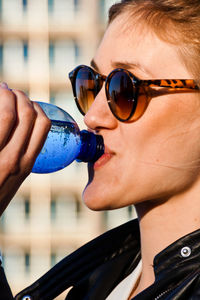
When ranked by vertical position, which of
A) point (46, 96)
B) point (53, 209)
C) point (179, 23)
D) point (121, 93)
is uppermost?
point (179, 23)

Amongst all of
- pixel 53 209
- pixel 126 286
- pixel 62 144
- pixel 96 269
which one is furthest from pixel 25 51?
pixel 126 286

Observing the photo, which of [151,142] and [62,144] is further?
[62,144]

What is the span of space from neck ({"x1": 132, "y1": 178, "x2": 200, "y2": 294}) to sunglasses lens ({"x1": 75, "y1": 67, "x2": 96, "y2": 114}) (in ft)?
1.76

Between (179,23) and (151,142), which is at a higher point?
(179,23)

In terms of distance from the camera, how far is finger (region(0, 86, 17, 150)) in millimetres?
2160

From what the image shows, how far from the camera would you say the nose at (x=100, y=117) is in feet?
9.14

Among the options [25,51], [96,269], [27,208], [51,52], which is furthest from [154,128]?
[51,52]

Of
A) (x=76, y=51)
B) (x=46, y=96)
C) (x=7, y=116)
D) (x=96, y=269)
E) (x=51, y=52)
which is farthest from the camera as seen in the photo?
(x=51, y=52)

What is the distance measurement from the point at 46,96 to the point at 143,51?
50069 mm

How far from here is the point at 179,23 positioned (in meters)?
2.70

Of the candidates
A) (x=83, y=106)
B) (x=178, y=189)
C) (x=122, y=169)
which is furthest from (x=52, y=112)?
(x=178, y=189)

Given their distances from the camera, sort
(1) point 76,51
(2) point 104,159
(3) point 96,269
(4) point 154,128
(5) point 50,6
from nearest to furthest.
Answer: (4) point 154,128 → (2) point 104,159 → (3) point 96,269 → (1) point 76,51 → (5) point 50,6

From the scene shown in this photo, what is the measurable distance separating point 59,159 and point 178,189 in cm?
60

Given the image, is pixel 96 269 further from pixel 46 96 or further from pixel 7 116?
pixel 46 96
